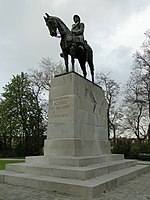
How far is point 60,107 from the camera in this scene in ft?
35.9

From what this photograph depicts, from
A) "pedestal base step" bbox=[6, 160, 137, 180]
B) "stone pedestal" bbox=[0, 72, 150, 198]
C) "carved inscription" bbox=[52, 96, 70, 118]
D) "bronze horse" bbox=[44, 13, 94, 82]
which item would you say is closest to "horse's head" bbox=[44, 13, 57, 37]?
"bronze horse" bbox=[44, 13, 94, 82]

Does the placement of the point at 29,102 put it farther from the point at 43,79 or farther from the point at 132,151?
the point at 132,151

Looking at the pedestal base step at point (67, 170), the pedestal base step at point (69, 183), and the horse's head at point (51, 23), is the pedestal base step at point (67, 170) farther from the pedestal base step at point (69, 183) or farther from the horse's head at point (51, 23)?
the horse's head at point (51, 23)

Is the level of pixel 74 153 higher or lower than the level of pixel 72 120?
lower

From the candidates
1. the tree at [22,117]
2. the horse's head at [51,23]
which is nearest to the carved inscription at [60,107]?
the horse's head at [51,23]

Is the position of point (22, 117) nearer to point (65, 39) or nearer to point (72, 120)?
point (65, 39)

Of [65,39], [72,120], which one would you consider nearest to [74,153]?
[72,120]

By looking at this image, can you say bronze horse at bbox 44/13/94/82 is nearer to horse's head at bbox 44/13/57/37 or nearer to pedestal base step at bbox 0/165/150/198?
horse's head at bbox 44/13/57/37

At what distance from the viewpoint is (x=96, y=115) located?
40.8 ft

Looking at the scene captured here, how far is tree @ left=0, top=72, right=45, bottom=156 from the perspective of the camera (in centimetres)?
3628

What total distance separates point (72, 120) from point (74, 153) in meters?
1.34

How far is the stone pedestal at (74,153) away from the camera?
768 cm

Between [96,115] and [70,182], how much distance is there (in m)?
5.49

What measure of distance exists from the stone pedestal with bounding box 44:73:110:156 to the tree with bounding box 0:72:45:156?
25.6 metres
